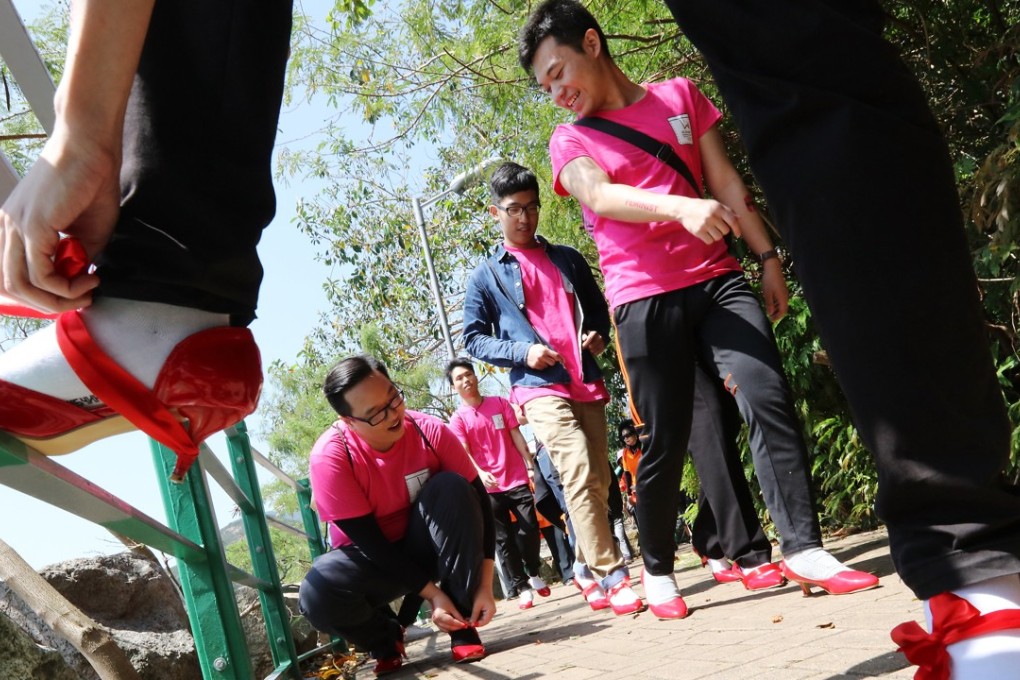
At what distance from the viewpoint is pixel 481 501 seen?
5012mm

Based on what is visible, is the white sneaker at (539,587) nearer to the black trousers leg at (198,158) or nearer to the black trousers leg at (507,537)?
the black trousers leg at (507,537)

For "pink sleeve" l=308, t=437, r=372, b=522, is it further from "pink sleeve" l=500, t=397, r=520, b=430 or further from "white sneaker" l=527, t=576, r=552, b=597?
Result: "white sneaker" l=527, t=576, r=552, b=597

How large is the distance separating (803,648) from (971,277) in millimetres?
1743

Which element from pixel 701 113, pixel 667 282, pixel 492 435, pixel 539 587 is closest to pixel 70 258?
pixel 667 282

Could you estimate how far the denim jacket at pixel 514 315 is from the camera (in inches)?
195

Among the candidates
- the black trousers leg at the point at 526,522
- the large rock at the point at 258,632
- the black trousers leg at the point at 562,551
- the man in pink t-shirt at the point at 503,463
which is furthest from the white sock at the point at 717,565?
the black trousers leg at the point at 562,551

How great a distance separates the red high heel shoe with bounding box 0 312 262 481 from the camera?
4.05 ft

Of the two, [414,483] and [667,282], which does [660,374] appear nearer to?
[667,282]

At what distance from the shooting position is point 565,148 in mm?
3771

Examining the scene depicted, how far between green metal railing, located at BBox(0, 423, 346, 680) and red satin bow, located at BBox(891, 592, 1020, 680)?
3.67ft

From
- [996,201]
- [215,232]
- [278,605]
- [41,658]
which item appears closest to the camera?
[215,232]

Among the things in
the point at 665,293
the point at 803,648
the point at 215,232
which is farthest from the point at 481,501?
the point at 215,232

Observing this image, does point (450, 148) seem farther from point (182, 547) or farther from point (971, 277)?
point (971, 277)

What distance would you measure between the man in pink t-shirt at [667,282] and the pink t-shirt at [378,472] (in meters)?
1.35
